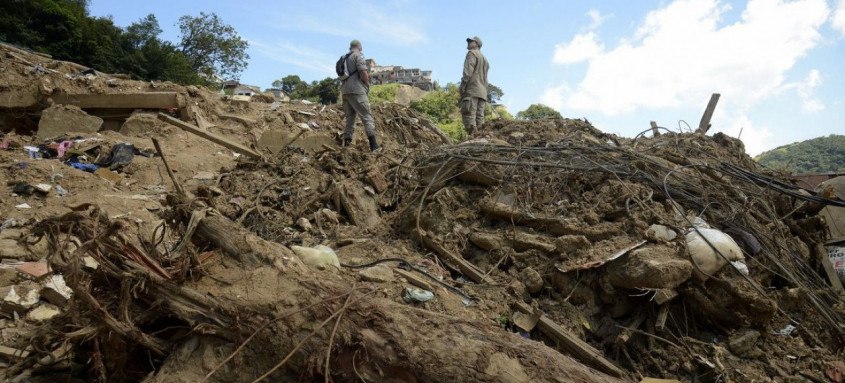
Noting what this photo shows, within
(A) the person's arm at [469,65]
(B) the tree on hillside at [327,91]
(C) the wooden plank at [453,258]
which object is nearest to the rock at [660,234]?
(C) the wooden plank at [453,258]

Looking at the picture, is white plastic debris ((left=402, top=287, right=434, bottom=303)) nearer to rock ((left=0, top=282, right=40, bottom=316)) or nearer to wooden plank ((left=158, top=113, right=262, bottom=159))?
rock ((left=0, top=282, right=40, bottom=316))

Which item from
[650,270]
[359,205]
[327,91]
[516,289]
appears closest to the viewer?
[650,270]

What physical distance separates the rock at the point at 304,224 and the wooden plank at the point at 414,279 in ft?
4.86

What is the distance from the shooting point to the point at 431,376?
7.30 feet

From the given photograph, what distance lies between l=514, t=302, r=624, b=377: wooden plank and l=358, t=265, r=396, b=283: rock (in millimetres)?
947

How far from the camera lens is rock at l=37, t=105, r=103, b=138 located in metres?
7.39

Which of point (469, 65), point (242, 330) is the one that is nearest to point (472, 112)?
point (469, 65)

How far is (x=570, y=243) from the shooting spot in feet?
12.8

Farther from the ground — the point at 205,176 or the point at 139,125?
the point at 139,125

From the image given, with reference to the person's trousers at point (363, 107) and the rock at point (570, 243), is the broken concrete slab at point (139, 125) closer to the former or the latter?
the person's trousers at point (363, 107)

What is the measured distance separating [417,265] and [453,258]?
346 millimetres

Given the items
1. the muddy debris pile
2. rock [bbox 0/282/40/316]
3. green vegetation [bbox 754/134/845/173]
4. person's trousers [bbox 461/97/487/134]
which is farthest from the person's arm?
rock [bbox 0/282/40/316]

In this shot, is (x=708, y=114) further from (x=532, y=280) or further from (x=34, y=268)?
(x=34, y=268)

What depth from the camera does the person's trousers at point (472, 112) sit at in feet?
27.7
